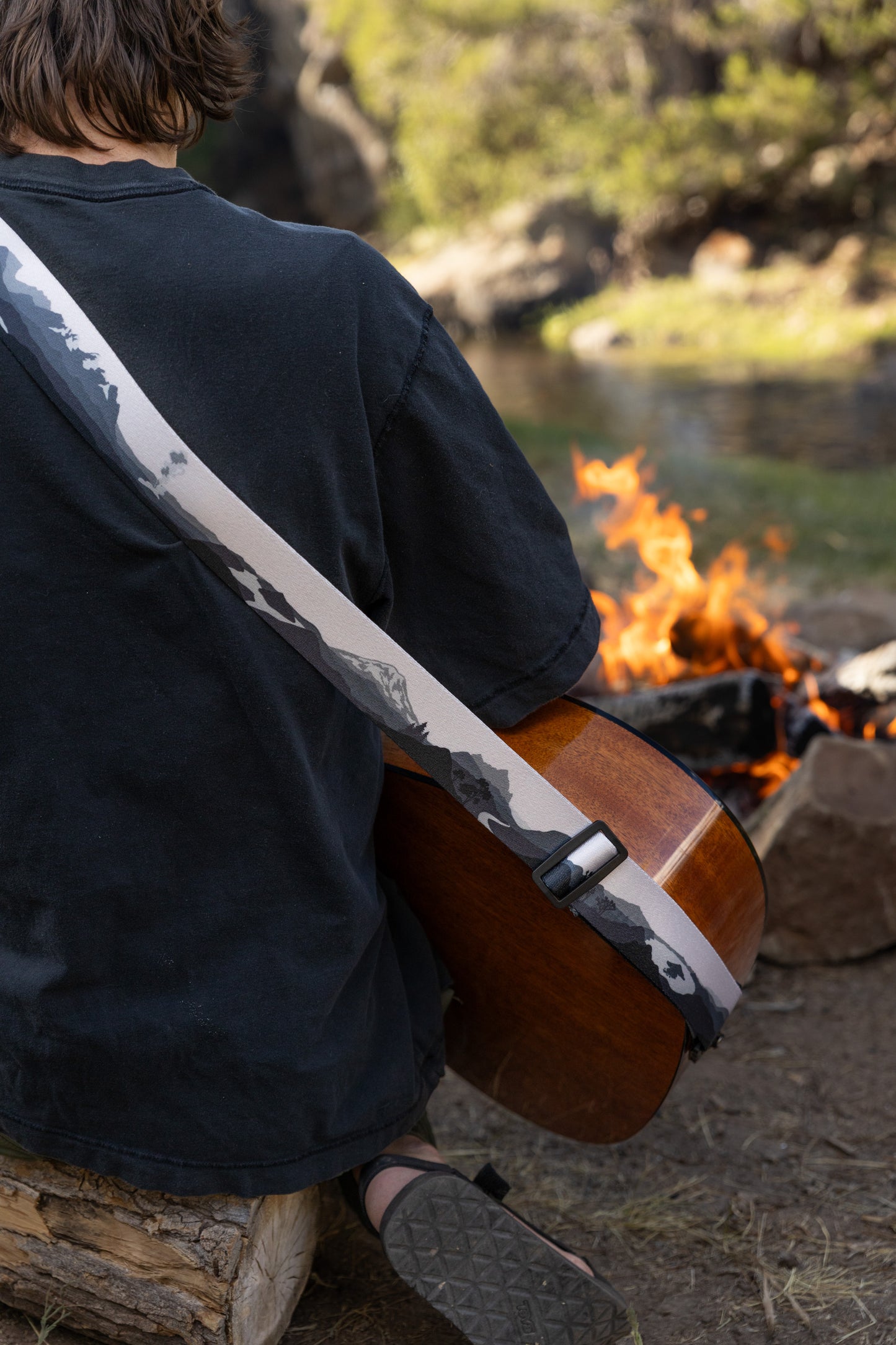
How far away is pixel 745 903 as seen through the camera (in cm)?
157

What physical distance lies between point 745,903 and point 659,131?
66.3ft

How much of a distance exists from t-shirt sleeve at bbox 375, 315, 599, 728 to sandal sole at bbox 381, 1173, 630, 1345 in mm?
636

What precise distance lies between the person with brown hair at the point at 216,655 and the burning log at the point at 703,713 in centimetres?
142

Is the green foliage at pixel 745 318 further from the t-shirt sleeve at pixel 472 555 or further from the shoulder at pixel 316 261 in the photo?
the shoulder at pixel 316 261

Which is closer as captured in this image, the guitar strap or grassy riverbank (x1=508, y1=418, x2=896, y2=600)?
the guitar strap

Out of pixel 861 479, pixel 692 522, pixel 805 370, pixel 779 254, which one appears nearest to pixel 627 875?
pixel 692 522

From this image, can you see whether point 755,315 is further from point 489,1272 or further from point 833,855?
point 489,1272

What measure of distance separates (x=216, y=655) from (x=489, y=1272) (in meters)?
0.86

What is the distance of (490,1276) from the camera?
1.47m

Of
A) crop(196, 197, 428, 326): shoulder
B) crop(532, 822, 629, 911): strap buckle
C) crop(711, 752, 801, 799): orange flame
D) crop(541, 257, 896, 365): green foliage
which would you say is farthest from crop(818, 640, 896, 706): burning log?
crop(541, 257, 896, 365): green foliage

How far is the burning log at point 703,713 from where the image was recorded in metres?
2.83

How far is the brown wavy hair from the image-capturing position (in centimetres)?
120

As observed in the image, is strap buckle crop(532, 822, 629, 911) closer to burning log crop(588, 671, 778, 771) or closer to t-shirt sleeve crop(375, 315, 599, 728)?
t-shirt sleeve crop(375, 315, 599, 728)

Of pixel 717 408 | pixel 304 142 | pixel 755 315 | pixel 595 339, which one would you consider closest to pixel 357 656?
pixel 717 408
